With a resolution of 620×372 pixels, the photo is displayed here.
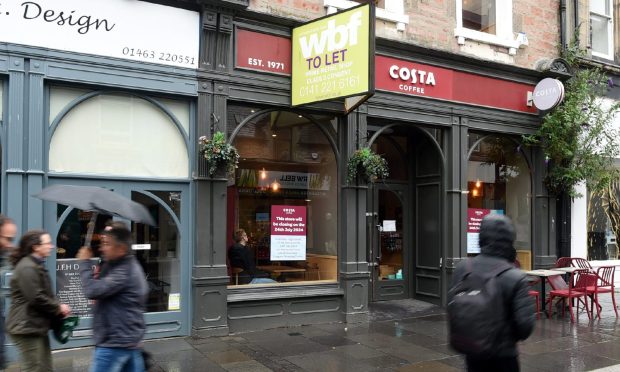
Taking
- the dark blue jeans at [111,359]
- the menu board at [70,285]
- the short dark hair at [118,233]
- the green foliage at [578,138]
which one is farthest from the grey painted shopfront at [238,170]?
the dark blue jeans at [111,359]

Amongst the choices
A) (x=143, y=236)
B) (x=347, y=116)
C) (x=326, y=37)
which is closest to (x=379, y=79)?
(x=347, y=116)

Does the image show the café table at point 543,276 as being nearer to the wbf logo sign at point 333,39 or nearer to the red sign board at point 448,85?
the red sign board at point 448,85

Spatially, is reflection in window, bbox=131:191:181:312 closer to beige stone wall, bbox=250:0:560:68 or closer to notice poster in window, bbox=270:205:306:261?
notice poster in window, bbox=270:205:306:261

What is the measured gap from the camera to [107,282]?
13.2 ft

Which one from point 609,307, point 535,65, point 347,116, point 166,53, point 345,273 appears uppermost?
point 535,65

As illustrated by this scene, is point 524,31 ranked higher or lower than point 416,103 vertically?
higher

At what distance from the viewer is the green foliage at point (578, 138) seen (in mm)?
11227

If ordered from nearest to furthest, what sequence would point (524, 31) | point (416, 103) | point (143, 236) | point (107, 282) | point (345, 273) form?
point (107, 282)
point (143, 236)
point (345, 273)
point (416, 103)
point (524, 31)

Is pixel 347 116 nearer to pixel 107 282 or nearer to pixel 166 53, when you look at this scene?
pixel 166 53

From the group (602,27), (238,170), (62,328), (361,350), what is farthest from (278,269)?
(602,27)

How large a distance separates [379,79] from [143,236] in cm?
471

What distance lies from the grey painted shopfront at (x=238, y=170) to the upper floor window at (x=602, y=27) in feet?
12.7

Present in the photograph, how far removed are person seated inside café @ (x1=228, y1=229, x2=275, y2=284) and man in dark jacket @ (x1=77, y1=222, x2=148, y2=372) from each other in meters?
4.42

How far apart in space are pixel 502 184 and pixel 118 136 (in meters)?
8.08
